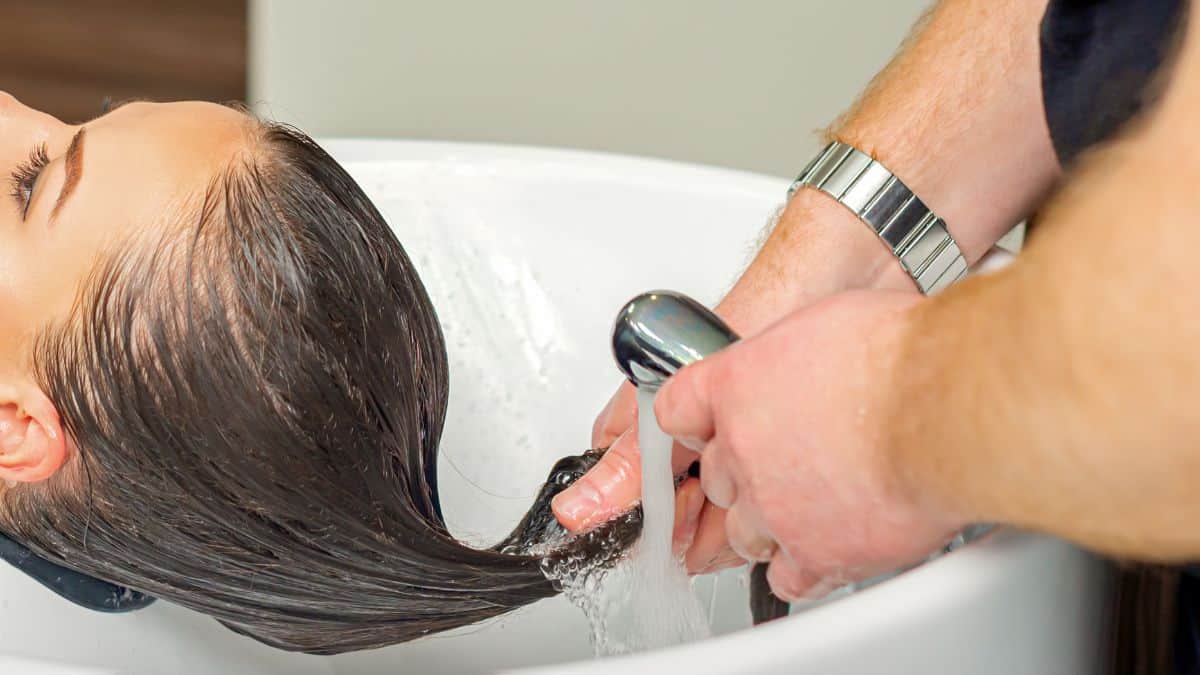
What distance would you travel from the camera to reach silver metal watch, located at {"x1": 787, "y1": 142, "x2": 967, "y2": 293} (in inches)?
30.5

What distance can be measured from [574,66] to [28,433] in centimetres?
77

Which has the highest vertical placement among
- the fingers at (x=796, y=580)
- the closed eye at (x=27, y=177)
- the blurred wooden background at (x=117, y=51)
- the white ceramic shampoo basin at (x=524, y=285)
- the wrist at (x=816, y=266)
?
the blurred wooden background at (x=117, y=51)

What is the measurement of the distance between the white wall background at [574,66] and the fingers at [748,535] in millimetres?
745

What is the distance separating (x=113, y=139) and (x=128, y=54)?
5.57ft

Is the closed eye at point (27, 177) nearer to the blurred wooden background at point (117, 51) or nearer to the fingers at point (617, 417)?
the fingers at point (617, 417)

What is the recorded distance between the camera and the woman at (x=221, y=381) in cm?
64

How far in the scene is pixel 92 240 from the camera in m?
0.65

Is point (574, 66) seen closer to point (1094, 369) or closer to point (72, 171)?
point (72, 171)

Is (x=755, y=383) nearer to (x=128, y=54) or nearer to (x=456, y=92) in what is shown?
(x=456, y=92)

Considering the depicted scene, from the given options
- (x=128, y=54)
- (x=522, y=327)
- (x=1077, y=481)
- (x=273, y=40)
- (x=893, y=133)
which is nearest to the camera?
(x=1077, y=481)

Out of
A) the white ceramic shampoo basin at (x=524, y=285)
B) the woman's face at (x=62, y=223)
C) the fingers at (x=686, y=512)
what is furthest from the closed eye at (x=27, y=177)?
the fingers at (x=686, y=512)

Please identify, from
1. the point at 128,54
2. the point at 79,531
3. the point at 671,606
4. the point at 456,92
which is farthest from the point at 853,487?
the point at 128,54

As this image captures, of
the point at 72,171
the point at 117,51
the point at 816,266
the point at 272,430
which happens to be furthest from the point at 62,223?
the point at 117,51

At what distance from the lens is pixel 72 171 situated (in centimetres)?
67
